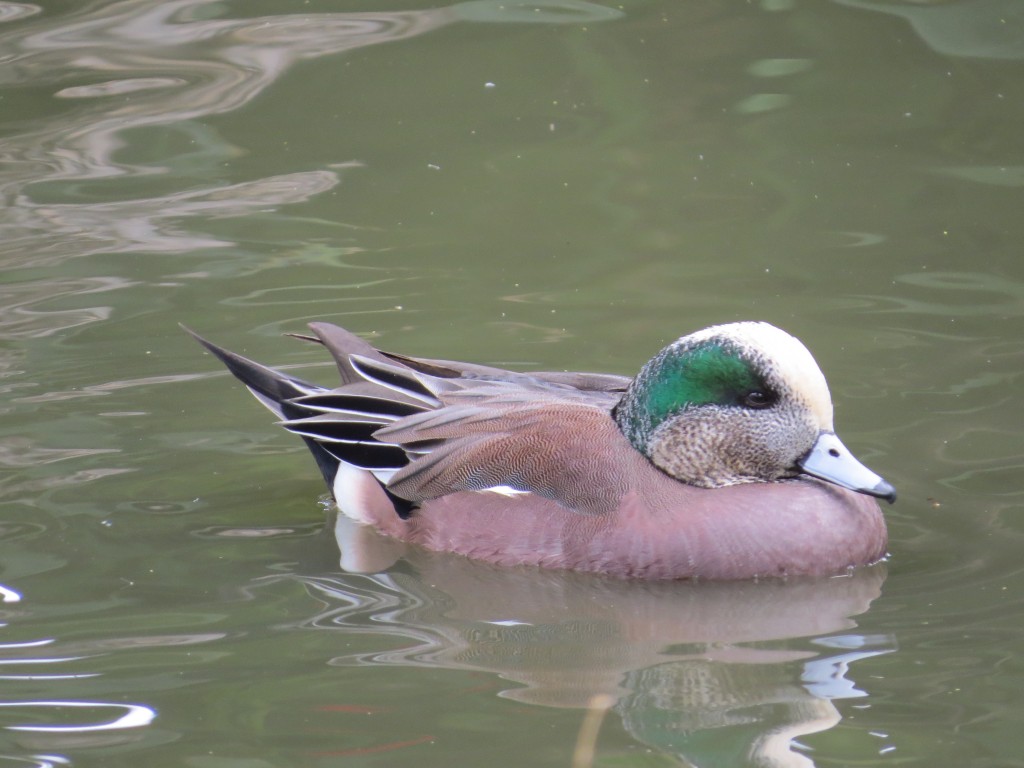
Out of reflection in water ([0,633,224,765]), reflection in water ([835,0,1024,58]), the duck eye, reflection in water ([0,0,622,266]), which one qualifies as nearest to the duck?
the duck eye

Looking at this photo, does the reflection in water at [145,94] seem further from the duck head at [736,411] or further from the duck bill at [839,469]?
the duck bill at [839,469]

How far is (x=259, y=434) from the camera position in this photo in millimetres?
5984

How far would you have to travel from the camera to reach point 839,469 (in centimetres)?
476

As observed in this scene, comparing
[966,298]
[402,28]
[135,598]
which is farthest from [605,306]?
[402,28]

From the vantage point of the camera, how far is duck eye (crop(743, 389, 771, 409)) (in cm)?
490

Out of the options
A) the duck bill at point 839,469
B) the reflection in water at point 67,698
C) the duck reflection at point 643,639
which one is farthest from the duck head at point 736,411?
the reflection in water at point 67,698

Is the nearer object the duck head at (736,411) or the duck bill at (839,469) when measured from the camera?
the duck bill at (839,469)

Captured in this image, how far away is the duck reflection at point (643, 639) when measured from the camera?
3.85 metres

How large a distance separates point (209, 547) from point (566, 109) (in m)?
4.85

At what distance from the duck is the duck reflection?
0.09 m

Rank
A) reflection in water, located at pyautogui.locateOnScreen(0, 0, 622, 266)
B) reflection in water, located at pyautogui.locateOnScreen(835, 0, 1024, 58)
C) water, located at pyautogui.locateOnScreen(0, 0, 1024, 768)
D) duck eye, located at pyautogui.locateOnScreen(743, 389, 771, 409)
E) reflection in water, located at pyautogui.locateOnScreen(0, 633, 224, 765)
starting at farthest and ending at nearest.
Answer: reflection in water, located at pyautogui.locateOnScreen(835, 0, 1024, 58) < reflection in water, located at pyautogui.locateOnScreen(0, 0, 622, 266) < duck eye, located at pyautogui.locateOnScreen(743, 389, 771, 409) < water, located at pyautogui.locateOnScreen(0, 0, 1024, 768) < reflection in water, located at pyautogui.locateOnScreen(0, 633, 224, 765)

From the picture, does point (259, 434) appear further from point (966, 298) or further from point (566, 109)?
point (566, 109)

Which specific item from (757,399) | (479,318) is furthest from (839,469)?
(479,318)

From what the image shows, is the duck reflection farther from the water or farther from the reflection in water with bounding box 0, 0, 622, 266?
the reflection in water with bounding box 0, 0, 622, 266
